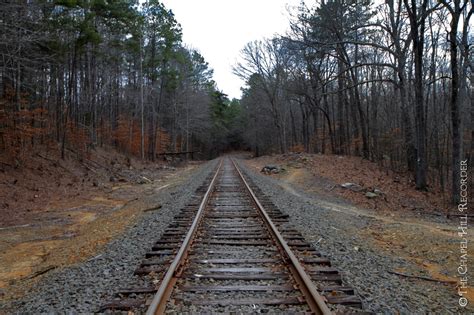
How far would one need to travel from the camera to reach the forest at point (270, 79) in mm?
14984

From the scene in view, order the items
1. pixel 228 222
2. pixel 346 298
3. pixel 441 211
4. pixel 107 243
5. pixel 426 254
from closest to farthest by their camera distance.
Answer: pixel 346 298, pixel 426 254, pixel 107 243, pixel 228 222, pixel 441 211

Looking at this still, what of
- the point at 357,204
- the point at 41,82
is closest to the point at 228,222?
the point at 357,204

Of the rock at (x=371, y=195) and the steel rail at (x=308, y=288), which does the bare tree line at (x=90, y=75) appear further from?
the rock at (x=371, y=195)

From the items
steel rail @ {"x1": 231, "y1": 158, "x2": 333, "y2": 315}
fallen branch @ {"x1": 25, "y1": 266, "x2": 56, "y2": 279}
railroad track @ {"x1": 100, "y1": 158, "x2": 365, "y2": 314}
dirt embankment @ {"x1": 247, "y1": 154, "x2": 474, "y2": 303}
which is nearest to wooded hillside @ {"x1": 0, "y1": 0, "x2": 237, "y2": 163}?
fallen branch @ {"x1": 25, "y1": 266, "x2": 56, "y2": 279}

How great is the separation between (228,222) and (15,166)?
1238 centimetres

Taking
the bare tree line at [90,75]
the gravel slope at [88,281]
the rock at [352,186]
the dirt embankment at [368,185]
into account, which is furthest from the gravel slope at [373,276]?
the bare tree line at [90,75]

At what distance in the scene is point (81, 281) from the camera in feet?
16.1

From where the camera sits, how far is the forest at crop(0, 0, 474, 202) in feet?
49.2

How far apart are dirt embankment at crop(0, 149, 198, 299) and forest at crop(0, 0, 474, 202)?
149 cm

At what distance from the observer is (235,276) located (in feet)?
16.0

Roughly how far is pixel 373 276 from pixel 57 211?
1123 cm

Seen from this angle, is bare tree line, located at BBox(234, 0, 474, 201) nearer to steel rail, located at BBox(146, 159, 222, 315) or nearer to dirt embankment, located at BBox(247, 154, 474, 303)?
dirt embankment, located at BBox(247, 154, 474, 303)

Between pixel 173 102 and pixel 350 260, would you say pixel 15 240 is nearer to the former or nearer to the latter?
pixel 350 260

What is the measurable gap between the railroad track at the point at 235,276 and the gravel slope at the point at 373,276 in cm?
26
